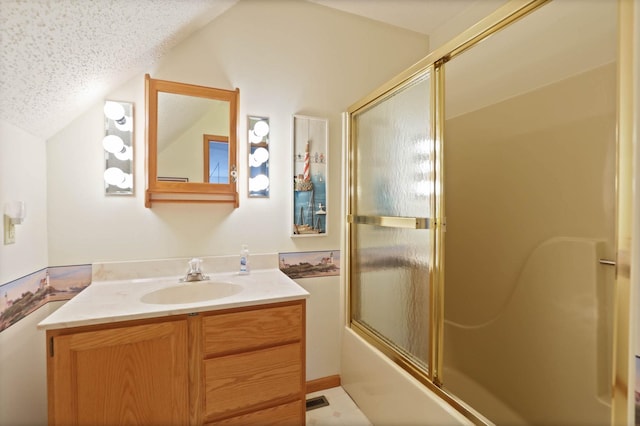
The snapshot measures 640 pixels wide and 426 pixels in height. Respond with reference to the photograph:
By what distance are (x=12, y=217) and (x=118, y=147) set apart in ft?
1.81

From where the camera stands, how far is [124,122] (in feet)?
4.93

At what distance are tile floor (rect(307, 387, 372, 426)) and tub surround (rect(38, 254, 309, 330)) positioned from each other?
33.1 inches

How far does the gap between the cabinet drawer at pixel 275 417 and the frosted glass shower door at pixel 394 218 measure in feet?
1.82

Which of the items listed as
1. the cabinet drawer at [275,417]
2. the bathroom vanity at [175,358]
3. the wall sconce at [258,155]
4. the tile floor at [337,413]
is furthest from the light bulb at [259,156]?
the tile floor at [337,413]

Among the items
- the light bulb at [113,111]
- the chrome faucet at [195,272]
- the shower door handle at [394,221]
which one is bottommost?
the chrome faucet at [195,272]

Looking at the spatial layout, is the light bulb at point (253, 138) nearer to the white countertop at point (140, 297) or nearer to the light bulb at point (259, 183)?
the light bulb at point (259, 183)

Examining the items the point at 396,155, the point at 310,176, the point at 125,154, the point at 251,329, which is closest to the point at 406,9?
the point at 396,155

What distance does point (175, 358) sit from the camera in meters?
1.13

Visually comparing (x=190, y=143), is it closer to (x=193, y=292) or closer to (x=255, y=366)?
(x=193, y=292)

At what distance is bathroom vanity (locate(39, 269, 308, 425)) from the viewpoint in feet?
3.34

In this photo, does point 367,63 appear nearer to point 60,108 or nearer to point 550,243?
point 550,243

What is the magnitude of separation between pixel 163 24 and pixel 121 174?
29.5 inches

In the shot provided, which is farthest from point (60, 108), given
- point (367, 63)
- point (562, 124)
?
point (562, 124)

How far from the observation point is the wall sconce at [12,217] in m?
1.07
